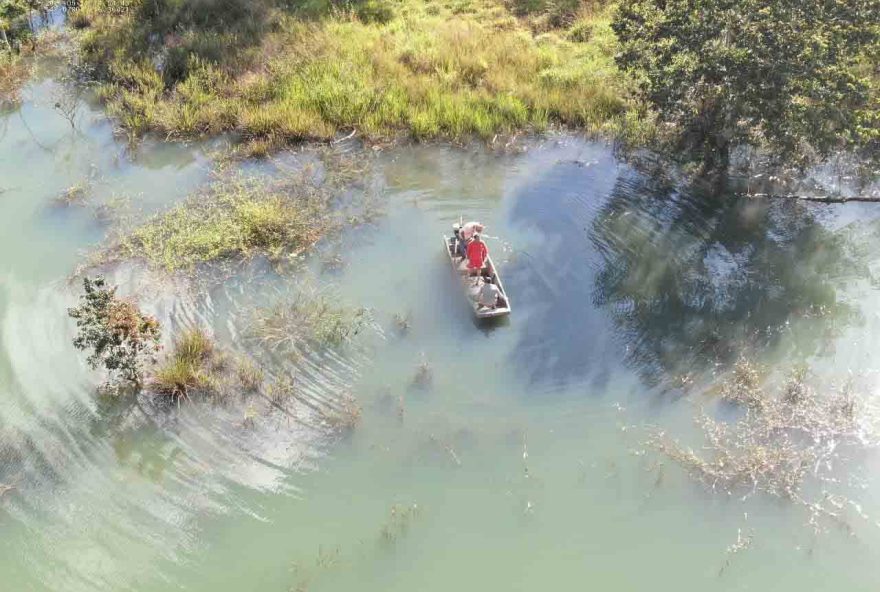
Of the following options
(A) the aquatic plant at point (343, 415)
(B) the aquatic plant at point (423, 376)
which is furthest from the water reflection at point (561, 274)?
(A) the aquatic plant at point (343, 415)

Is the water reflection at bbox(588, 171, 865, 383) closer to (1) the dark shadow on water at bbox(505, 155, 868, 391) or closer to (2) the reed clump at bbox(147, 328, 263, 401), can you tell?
(1) the dark shadow on water at bbox(505, 155, 868, 391)

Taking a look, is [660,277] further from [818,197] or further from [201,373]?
[201,373]

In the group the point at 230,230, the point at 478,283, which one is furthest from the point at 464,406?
the point at 230,230

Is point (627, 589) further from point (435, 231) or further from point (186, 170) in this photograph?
point (186, 170)

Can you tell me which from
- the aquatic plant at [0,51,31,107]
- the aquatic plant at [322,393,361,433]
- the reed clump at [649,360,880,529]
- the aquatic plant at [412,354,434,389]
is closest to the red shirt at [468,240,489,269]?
the aquatic plant at [412,354,434,389]

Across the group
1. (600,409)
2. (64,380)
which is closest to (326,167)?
(64,380)

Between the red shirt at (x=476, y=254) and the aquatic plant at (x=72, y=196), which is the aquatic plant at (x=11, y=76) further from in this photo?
the red shirt at (x=476, y=254)
